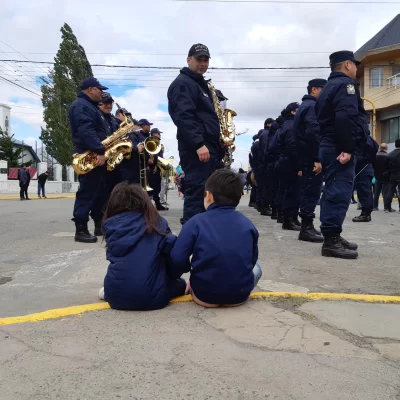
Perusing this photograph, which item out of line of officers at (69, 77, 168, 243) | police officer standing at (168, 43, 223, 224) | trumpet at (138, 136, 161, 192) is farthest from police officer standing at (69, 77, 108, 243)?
police officer standing at (168, 43, 223, 224)

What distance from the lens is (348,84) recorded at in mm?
4695

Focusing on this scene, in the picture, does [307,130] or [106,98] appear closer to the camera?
[307,130]

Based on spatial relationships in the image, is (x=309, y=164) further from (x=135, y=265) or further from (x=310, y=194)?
(x=135, y=265)

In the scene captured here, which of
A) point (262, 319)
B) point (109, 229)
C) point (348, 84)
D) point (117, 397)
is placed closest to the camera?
point (117, 397)

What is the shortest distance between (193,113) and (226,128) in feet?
2.95

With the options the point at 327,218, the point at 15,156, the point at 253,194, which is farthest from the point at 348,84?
the point at 15,156

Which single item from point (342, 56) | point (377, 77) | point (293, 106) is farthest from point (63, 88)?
point (342, 56)

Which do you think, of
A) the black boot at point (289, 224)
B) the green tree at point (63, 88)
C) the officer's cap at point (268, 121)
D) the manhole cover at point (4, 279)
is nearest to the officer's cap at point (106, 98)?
the manhole cover at point (4, 279)

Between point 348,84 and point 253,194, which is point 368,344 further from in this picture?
point 253,194

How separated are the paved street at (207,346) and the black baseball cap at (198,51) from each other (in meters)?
2.36

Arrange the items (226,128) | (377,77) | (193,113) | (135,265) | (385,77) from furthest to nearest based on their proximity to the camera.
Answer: (377,77) < (385,77) < (226,128) < (193,113) < (135,265)

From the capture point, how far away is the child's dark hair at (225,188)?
317cm

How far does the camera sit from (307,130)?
5.98 meters

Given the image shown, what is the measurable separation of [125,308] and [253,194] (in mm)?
11264
